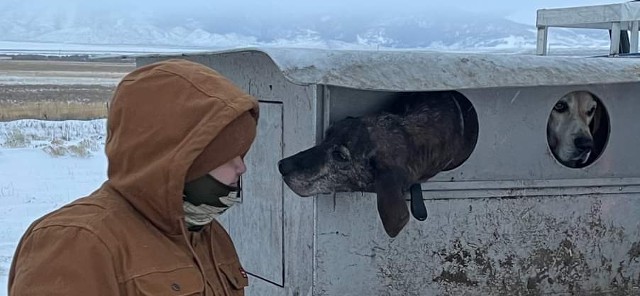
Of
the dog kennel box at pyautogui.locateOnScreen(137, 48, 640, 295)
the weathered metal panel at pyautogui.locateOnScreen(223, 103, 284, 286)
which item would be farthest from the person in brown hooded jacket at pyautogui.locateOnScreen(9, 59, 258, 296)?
the weathered metal panel at pyautogui.locateOnScreen(223, 103, 284, 286)

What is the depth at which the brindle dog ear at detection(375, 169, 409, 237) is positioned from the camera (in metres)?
3.01

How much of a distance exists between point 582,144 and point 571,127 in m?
0.10

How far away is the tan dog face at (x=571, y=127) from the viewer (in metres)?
3.66

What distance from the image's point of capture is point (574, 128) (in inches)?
145

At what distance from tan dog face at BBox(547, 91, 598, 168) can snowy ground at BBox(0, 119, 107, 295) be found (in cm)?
377

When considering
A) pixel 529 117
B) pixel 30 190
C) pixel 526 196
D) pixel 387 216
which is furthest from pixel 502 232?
→ pixel 30 190

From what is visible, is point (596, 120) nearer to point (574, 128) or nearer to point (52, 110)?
point (574, 128)

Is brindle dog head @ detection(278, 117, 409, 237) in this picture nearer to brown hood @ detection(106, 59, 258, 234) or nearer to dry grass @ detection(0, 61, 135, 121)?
brown hood @ detection(106, 59, 258, 234)

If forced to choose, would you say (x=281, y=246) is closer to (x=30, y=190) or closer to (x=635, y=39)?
(x=635, y=39)

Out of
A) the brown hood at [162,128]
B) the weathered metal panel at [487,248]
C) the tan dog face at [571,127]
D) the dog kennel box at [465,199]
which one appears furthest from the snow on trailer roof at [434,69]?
the brown hood at [162,128]

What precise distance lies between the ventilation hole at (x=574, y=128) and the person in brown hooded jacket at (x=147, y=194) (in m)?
2.26

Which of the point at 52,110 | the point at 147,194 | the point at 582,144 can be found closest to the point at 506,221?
the point at 582,144

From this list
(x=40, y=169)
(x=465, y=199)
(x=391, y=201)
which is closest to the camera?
(x=391, y=201)

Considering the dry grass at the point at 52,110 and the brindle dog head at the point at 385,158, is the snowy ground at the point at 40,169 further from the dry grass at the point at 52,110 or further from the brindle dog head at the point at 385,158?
the brindle dog head at the point at 385,158
